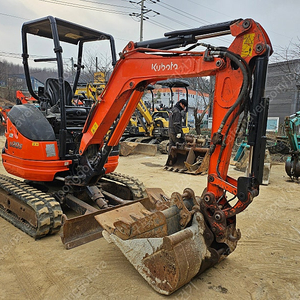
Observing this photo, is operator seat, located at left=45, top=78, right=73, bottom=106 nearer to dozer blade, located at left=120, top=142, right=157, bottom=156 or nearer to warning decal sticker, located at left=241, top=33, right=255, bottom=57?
warning decal sticker, located at left=241, top=33, right=255, bottom=57

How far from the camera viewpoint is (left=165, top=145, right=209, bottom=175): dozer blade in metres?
8.01

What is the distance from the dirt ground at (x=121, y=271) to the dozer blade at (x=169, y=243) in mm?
186

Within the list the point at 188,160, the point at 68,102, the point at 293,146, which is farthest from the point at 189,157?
the point at 68,102

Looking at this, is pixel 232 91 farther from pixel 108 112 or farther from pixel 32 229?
pixel 32 229

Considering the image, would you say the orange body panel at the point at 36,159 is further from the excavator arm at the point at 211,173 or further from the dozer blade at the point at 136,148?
the dozer blade at the point at 136,148

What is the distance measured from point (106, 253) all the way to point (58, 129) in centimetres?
195

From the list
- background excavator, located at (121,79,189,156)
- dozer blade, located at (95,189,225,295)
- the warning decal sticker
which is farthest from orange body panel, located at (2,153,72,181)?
background excavator, located at (121,79,189,156)

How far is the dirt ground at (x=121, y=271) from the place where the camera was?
2.59 m

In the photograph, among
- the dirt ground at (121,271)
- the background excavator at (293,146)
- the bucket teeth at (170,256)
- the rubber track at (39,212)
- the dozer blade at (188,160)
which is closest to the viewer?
the bucket teeth at (170,256)

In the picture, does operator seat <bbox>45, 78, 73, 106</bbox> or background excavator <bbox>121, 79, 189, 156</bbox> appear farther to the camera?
background excavator <bbox>121, 79, 189, 156</bbox>

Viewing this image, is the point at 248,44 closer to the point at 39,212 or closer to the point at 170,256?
the point at 170,256

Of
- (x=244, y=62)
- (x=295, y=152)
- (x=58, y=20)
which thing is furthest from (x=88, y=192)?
(x=295, y=152)

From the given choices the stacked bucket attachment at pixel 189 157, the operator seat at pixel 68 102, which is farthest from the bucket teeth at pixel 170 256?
the stacked bucket attachment at pixel 189 157

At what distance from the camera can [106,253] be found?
10.9 ft
